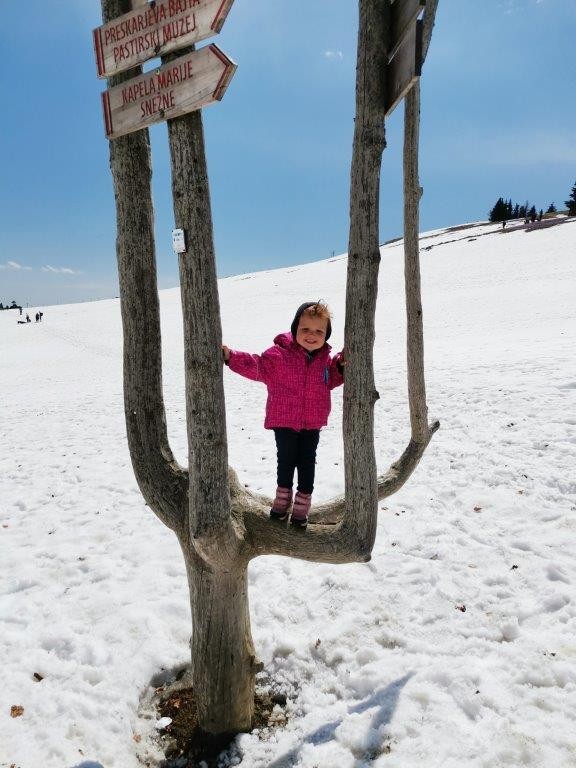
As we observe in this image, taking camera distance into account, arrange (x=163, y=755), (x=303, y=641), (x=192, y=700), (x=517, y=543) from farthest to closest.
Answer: (x=517, y=543) → (x=303, y=641) → (x=192, y=700) → (x=163, y=755)

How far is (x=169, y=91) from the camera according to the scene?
2.57 m

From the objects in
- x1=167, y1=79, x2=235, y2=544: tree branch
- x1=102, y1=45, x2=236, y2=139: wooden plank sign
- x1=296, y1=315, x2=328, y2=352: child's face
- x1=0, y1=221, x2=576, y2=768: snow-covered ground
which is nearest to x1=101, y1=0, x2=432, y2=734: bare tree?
x1=167, y1=79, x2=235, y2=544: tree branch

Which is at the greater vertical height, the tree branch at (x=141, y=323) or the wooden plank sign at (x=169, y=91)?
the wooden plank sign at (x=169, y=91)

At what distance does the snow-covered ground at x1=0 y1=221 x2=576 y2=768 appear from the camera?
368cm

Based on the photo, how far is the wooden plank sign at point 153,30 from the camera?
235 centimetres

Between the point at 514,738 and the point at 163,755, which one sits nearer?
the point at 514,738

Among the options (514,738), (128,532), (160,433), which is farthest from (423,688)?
(128,532)

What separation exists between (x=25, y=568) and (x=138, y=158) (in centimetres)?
529

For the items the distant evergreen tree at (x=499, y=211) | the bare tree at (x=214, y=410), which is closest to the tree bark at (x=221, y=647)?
the bare tree at (x=214, y=410)

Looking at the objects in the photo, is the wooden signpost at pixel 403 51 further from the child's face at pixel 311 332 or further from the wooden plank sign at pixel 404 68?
the child's face at pixel 311 332

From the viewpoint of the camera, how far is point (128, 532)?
6902mm

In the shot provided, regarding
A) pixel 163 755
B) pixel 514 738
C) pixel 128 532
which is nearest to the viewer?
pixel 514 738

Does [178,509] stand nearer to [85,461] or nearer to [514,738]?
[514,738]

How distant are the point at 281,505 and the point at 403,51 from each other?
2.94 m
